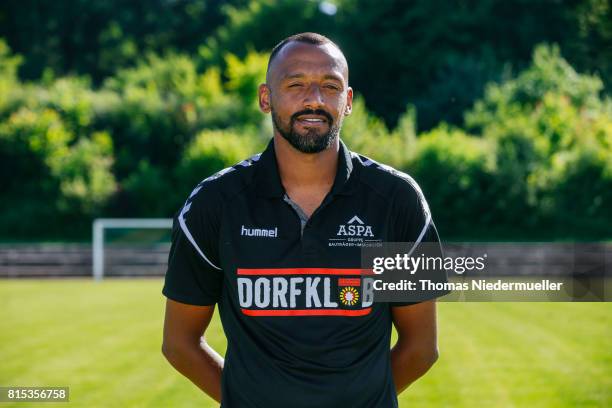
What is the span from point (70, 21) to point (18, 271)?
32539 millimetres

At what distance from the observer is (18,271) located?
2009 cm

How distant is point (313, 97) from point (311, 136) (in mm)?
135

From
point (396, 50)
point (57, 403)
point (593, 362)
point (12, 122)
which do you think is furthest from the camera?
point (396, 50)

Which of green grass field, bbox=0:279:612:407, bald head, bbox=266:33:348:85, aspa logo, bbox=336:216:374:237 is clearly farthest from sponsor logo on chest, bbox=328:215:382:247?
green grass field, bbox=0:279:612:407

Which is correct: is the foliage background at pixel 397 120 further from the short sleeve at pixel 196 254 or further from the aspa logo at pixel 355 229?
the short sleeve at pixel 196 254

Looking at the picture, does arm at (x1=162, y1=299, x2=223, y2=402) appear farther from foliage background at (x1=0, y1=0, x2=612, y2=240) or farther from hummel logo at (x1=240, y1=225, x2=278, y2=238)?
foliage background at (x1=0, y1=0, x2=612, y2=240)

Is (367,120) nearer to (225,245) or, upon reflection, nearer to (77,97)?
(77,97)

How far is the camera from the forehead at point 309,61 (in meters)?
2.62

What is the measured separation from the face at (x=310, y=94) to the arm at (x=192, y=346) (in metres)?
0.72

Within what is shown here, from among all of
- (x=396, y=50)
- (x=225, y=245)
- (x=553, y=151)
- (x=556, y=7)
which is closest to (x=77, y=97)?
(x=396, y=50)

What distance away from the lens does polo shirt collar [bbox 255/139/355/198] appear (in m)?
2.66

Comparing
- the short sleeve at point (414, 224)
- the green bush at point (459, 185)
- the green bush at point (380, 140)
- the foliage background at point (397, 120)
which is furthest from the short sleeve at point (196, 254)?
the green bush at point (380, 140)

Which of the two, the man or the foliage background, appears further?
A: the foliage background

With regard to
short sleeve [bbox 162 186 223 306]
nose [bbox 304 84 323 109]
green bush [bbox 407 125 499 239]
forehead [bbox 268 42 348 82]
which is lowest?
short sleeve [bbox 162 186 223 306]
